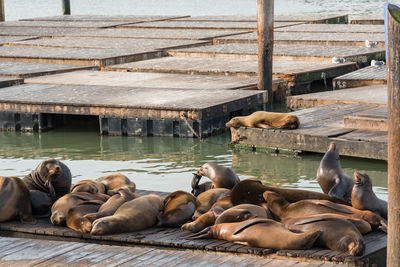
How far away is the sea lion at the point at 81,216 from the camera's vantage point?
20.0 feet

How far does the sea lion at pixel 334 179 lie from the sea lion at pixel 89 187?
176 centimetres

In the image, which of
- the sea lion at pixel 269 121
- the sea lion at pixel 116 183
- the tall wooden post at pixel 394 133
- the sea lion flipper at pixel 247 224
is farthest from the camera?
the sea lion at pixel 269 121

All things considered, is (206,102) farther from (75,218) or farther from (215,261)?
(215,261)

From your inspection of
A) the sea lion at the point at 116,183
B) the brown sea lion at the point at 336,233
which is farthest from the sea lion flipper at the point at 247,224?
the sea lion at the point at 116,183

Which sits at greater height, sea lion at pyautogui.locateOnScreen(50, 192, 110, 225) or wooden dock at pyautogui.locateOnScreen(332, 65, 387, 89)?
wooden dock at pyautogui.locateOnScreen(332, 65, 387, 89)

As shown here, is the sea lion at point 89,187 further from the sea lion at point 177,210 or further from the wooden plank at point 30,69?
the wooden plank at point 30,69

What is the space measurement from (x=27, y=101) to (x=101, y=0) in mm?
61594

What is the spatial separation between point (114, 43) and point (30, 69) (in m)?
4.99

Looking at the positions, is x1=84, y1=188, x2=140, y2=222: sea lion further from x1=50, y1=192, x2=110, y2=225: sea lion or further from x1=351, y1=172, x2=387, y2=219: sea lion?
x1=351, y1=172, x2=387, y2=219: sea lion

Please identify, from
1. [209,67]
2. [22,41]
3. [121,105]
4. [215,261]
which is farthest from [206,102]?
[22,41]

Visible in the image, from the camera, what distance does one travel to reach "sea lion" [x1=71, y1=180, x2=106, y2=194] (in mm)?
6770

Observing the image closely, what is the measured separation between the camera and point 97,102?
Answer: 39.9 feet

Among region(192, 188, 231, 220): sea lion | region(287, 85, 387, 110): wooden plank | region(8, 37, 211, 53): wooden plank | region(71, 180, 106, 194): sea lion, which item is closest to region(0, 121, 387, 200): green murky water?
region(287, 85, 387, 110): wooden plank

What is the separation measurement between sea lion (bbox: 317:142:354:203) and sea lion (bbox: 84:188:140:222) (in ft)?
4.78
